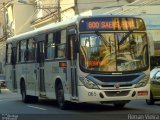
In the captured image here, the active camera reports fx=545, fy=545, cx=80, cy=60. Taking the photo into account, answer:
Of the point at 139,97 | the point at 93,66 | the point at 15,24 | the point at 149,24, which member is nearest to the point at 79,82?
the point at 93,66

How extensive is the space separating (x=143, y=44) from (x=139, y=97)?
1792mm

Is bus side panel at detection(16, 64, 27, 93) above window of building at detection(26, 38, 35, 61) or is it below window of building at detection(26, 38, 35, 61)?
below

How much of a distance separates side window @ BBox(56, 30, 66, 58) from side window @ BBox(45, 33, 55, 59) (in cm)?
56

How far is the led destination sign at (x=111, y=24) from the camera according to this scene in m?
18.0

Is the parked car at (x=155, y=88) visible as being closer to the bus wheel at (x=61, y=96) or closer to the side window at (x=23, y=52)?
the bus wheel at (x=61, y=96)

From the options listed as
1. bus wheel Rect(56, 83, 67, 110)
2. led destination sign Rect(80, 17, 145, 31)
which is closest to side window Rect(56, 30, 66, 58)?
bus wheel Rect(56, 83, 67, 110)

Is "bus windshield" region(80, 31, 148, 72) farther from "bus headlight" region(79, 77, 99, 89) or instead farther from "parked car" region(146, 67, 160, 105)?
"parked car" region(146, 67, 160, 105)

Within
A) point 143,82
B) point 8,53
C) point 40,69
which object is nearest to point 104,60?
point 143,82

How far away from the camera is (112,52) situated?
704 inches

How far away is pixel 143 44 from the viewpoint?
60.1 feet

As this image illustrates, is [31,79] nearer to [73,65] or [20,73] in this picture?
[20,73]

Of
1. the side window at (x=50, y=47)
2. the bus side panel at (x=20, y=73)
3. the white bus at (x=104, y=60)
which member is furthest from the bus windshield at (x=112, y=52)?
the bus side panel at (x=20, y=73)

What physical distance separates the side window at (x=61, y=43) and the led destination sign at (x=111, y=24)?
150 centimetres

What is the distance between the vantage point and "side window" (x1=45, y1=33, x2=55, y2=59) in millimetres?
20469
